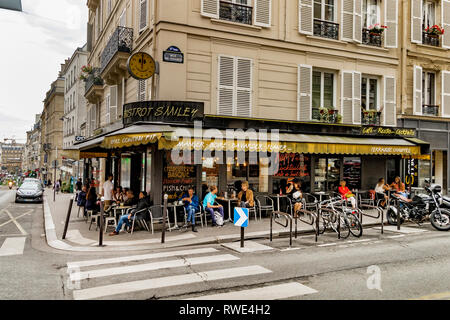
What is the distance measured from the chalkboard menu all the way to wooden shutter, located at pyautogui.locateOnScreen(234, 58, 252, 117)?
281 cm

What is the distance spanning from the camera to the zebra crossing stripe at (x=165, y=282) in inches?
201

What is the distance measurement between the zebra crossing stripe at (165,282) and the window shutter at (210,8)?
8961mm

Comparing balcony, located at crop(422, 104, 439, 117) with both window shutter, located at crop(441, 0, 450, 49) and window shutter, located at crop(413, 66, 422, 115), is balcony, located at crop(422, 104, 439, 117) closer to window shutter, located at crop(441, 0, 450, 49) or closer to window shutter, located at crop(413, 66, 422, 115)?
window shutter, located at crop(413, 66, 422, 115)

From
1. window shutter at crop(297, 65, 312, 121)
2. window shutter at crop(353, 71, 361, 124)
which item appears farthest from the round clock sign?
window shutter at crop(353, 71, 361, 124)

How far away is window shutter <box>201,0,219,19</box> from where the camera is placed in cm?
1172

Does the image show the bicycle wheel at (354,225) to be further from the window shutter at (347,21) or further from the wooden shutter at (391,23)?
the wooden shutter at (391,23)

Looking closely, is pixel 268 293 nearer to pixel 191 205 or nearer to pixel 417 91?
pixel 191 205

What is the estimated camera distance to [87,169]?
2591 centimetres

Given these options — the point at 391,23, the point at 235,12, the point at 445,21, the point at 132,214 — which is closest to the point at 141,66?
the point at 235,12

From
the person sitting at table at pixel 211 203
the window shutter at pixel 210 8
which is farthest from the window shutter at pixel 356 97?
the person sitting at table at pixel 211 203

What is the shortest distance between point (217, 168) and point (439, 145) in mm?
11533

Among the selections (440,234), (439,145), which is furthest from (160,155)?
(439,145)

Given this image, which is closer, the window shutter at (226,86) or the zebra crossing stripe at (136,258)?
the zebra crossing stripe at (136,258)

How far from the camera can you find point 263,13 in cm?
1275
